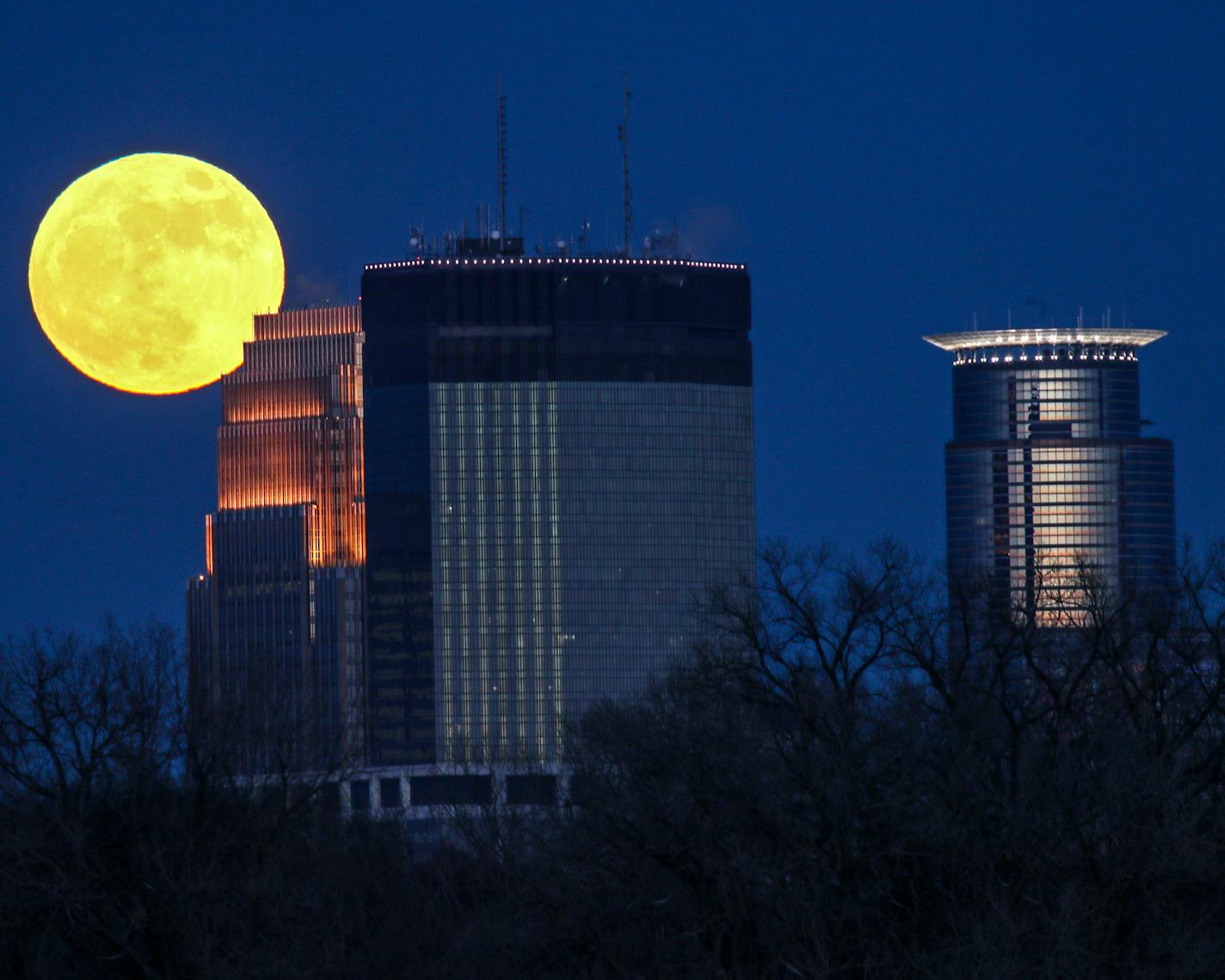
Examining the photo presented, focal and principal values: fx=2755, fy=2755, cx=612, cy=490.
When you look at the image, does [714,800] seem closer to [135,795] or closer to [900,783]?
[900,783]

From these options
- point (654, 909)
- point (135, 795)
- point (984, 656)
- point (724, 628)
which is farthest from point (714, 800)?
point (135, 795)

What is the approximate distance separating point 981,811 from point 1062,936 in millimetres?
6935

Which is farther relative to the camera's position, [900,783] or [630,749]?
[630,749]

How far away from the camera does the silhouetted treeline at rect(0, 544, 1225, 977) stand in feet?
244

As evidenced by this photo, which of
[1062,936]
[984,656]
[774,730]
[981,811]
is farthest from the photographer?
[984,656]

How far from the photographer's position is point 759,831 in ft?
256

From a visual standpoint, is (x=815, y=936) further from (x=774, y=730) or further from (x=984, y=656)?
(x=984, y=656)

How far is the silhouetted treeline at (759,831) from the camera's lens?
74.5 m

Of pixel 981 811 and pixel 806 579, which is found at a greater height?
pixel 806 579

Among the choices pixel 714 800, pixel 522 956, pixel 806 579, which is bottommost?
pixel 522 956

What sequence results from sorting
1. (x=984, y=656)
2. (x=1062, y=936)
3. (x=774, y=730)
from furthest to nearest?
(x=984, y=656) < (x=774, y=730) < (x=1062, y=936)

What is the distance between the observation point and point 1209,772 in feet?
264

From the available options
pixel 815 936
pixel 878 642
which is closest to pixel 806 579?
pixel 878 642

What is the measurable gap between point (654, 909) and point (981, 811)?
9.77 metres
